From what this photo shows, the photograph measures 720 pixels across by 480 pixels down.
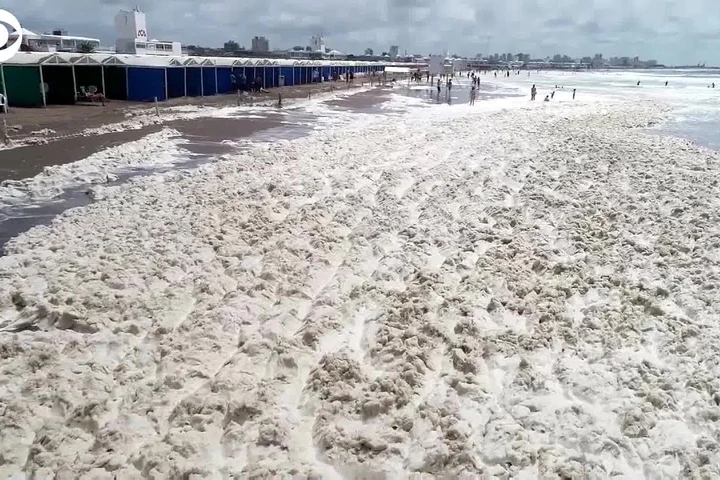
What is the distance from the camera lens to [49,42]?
1860 inches

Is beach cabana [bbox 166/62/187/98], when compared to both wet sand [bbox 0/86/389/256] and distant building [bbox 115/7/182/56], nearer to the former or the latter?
wet sand [bbox 0/86/389/256]

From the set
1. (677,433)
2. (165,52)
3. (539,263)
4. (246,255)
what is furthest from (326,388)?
(165,52)

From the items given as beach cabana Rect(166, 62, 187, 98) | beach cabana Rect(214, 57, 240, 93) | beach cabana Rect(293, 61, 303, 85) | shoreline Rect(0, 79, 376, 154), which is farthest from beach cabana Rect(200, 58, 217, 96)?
beach cabana Rect(293, 61, 303, 85)

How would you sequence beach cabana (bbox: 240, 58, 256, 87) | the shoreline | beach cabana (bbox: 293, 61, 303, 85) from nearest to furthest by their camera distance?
the shoreline
beach cabana (bbox: 240, 58, 256, 87)
beach cabana (bbox: 293, 61, 303, 85)

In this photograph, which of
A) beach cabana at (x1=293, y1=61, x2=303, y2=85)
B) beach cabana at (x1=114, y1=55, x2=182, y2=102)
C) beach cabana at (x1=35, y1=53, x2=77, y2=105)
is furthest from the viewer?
beach cabana at (x1=293, y1=61, x2=303, y2=85)

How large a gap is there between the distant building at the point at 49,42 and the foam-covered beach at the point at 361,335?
32.2 meters

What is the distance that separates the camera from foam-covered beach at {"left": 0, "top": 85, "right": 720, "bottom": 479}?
4109mm

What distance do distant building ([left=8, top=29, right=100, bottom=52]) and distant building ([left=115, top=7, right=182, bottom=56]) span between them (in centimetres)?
502

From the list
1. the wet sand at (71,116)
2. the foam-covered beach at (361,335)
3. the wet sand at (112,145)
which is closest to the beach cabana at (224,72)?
the wet sand at (71,116)

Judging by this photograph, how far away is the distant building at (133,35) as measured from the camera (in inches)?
1714

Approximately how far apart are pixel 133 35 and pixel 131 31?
1.15ft

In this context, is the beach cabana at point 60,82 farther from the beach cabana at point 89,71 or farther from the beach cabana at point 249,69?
the beach cabana at point 249,69

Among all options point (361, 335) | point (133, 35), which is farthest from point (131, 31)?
point (361, 335)

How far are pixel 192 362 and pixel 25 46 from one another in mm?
40046
